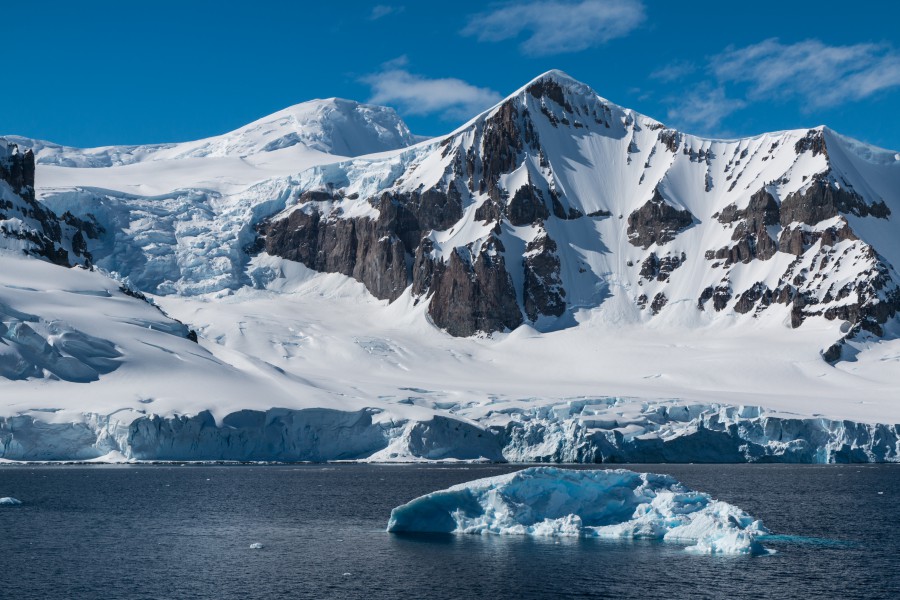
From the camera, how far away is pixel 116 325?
14788 cm

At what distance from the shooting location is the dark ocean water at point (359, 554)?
168ft

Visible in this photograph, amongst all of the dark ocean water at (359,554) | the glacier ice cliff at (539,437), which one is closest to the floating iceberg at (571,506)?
the dark ocean water at (359,554)

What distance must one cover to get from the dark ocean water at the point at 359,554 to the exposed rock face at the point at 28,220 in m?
78.0

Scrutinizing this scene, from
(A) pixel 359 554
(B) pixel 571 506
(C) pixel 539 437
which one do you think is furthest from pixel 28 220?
(B) pixel 571 506

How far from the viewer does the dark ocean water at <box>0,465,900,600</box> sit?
51312 millimetres

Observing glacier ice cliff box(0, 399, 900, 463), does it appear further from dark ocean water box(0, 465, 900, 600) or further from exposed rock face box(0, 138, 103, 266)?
exposed rock face box(0, 138, 103, 266)

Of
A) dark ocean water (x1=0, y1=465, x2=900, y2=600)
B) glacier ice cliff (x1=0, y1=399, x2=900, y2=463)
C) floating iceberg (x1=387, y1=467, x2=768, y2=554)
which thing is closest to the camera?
dark ocean water (x1=0, y1=465, x2=900, y2=600)

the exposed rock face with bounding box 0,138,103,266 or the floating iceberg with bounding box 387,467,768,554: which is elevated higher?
the exposed rock face with bounding box 0,138,103,266

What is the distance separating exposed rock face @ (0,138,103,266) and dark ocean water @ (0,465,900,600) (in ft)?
256

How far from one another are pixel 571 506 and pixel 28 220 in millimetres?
135779

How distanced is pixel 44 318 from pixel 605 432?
232 ft

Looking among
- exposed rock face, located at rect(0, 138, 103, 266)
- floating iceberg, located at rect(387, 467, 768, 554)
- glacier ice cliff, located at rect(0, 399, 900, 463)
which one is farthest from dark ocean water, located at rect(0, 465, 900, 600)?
exposed rock face, located at rect(0, 138, 103, 266)

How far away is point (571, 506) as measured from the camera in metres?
66.9

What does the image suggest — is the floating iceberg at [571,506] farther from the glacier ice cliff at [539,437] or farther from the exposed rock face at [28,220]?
the exposed rock face at [28,220]
